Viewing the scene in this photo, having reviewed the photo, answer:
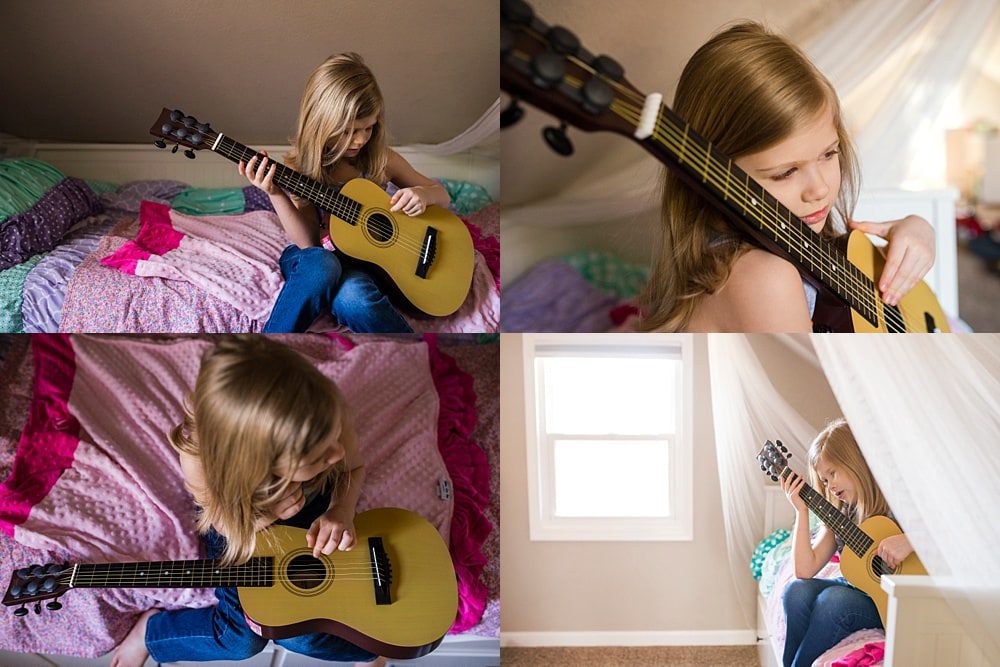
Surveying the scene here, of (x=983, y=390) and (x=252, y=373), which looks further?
(x=983, y=390)

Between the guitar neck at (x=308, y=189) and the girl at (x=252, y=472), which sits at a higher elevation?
the guitar neck at (x=308, y=189)

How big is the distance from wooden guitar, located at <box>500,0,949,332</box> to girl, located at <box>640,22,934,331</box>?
0.03m

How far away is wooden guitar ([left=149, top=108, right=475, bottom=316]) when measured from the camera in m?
1.59

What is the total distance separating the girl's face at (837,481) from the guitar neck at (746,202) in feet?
1.17

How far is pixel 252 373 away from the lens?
1.54 m

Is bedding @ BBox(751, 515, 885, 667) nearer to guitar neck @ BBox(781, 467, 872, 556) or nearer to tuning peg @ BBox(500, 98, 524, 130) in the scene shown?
guitar neck @ BBox(781, 467, 872, 556)

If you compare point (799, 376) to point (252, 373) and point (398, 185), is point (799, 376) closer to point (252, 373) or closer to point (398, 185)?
point (398, 185)

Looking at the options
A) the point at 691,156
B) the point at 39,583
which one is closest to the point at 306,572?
the point at 39,583

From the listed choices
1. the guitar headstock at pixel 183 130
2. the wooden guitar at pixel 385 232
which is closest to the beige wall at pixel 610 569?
the wooden guitar at pixel 385 232

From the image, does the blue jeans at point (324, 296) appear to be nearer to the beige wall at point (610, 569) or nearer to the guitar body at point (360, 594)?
the beige wall at point (610, 569)

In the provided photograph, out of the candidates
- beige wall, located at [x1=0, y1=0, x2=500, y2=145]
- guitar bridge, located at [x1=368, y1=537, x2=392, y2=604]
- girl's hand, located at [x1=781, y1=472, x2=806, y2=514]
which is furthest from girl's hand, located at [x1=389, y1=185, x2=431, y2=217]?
girl's hand, located at [x1=781, y1=472, x2=806, y2=514]

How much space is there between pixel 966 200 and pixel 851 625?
90 cm

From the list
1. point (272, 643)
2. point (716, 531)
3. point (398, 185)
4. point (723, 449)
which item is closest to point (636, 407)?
point (723, 449)

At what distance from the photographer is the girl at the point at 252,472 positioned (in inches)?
60.6
